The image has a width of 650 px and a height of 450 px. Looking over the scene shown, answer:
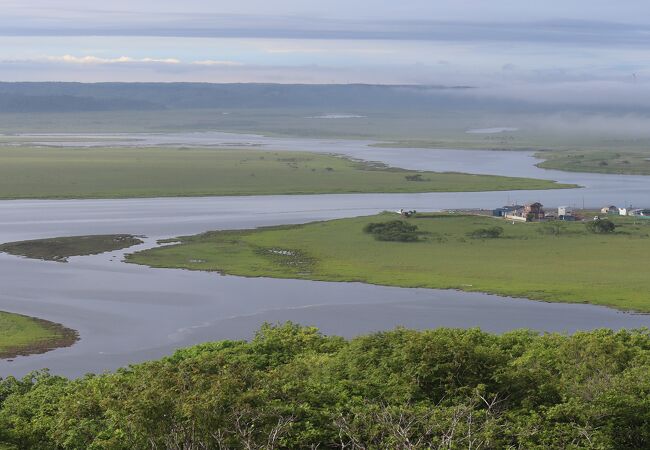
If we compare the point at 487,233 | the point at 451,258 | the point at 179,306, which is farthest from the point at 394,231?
the point at 179,306

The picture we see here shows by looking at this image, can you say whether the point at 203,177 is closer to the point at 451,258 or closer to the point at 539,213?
the point at 539,213

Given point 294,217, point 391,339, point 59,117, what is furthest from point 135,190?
point 59,117

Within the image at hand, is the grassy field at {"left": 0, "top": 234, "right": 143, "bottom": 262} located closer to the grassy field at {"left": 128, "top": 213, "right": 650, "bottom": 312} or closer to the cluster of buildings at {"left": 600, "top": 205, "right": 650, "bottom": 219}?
the grassy field at {"left": 128, "top": 213, "right": 650, "bottom": 312}

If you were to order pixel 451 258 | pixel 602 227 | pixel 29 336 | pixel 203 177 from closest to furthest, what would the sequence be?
pixel 29 336, pixel 451 258, pixel 602 227, pixel 203 177

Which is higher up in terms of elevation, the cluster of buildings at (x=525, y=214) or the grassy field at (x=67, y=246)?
the cluster of buildings at (x=525, y=214)

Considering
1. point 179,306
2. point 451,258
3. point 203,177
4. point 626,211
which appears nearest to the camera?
point 179,306

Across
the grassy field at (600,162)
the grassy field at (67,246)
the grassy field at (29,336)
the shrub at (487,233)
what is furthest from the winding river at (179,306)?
the grassy field at (600,162)

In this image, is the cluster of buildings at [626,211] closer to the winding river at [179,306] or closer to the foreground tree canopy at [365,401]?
the winding river at [179,306]

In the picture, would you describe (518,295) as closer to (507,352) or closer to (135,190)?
(507,352)
